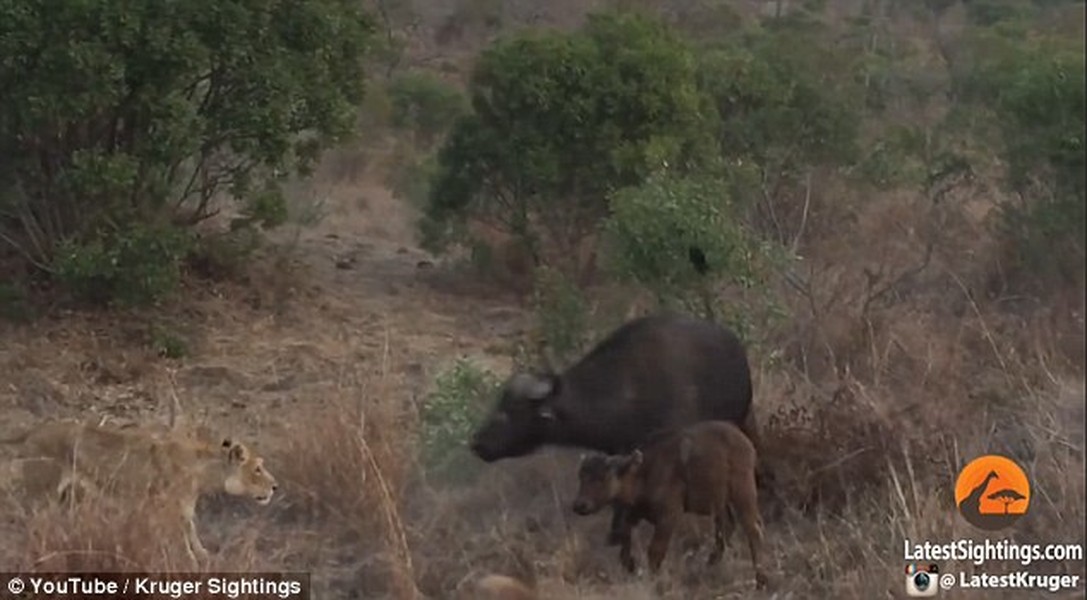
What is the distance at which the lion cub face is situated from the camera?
19.8 ft

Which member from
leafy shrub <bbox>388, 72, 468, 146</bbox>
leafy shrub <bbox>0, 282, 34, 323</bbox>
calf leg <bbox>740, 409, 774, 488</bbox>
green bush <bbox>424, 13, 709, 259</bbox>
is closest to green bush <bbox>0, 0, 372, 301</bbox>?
leafy shrub <bbox>0, 282, 34, 323</bbox>

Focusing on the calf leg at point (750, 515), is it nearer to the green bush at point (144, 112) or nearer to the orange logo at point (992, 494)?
the orange logo at point (992, 494)

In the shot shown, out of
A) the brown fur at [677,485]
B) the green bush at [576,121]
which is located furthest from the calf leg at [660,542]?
the green bush at [576,121]

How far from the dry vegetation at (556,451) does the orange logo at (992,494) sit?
0.06 meters

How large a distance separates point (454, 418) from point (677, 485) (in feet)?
4.59

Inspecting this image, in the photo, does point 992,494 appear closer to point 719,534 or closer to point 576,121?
point 719,534

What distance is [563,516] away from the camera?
6.25 metres

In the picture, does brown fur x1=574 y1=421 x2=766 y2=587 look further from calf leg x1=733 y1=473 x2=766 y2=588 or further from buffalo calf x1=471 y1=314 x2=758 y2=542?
buffalo calf x1=471 y1=314 x2=758 y2=542

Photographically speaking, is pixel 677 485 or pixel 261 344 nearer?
pixel 677 485

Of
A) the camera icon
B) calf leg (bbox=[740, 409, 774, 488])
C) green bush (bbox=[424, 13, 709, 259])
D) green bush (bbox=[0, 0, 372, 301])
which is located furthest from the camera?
green bush (bbox=[424, 13, 709, 259])

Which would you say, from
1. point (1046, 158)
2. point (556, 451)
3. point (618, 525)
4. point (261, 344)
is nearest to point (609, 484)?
point (618, 525)

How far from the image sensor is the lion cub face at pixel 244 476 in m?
6.03

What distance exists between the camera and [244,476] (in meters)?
6.04

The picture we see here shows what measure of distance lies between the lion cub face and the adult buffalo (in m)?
0.96
